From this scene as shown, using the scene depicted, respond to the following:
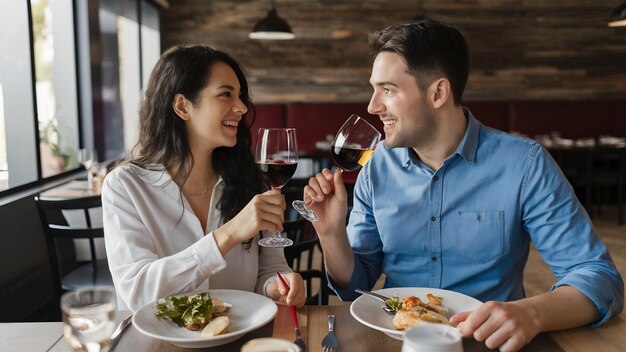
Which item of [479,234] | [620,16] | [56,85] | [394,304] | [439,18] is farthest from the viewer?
[439,18]

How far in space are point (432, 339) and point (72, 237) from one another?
2.04 metres

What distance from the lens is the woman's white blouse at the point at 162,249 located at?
1419 millimetres

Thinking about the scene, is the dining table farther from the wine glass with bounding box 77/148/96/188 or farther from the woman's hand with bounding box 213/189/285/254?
the wine glass with bounding box 77/148/96/188

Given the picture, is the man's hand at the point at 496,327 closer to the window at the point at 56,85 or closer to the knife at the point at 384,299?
the knife at the point at 384,299

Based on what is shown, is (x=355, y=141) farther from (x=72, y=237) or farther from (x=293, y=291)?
(x=72, y=237)

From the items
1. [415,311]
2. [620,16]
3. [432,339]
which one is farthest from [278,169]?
[620,16]

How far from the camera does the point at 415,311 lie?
1204 millimetres

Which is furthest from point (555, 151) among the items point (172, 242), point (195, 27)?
point (172, 242)

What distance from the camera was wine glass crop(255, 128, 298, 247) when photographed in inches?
57.0

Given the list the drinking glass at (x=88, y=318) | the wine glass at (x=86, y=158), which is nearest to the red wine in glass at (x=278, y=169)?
the drinking glass at (x=88, y=318)

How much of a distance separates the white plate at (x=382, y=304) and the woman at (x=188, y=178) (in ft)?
0.81

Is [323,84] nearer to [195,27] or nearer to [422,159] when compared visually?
[195,27]

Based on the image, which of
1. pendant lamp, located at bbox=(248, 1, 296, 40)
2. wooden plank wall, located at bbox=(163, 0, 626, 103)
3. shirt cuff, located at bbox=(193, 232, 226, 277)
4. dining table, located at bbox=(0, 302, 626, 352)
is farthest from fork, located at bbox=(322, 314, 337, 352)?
wooden plank wall, located at bbox=(163, 0, 626, 103)

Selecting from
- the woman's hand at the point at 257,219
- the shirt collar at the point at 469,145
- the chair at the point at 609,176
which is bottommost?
the chair at the point at 609,176
